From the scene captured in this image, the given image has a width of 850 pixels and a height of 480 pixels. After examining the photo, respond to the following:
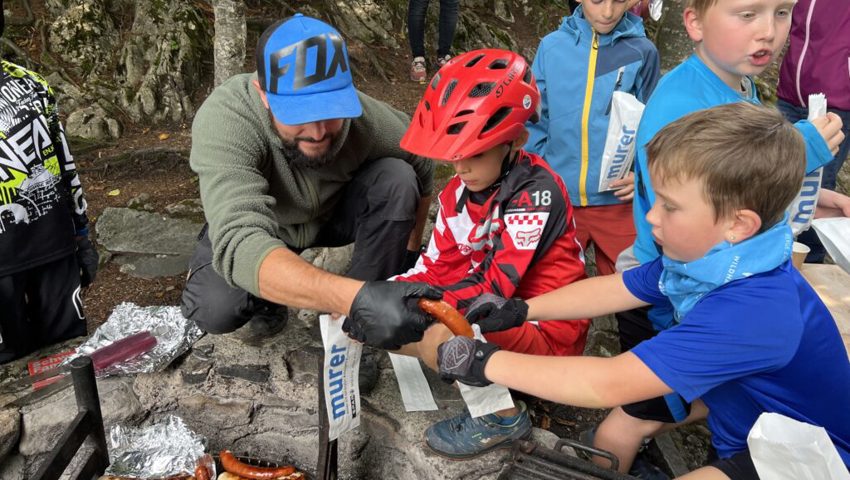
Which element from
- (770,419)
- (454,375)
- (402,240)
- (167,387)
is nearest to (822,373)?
(770,419)

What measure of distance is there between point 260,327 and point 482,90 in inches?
61.6

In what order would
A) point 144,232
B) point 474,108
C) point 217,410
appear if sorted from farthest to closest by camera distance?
point 144,232 < point 217,410 < point 474,108

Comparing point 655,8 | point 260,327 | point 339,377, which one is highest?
point 655,8

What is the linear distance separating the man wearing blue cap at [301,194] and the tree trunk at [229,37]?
8.37 ft

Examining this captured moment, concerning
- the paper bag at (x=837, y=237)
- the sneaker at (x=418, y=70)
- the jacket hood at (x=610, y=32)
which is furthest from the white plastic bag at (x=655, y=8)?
the sneaker at (x=418, y=70)

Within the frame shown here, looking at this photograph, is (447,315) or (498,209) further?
(498,209)

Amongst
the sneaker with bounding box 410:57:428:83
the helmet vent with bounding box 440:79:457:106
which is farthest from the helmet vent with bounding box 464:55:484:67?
the sneaker with bounding box 410:57:428:83

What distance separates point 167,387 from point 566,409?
191 centimetres

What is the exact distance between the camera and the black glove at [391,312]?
6.93ft

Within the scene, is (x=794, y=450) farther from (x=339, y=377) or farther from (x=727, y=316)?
(x=339, y=377)

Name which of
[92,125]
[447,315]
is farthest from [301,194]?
[92,125]

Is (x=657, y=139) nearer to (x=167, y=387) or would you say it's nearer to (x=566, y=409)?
(x=566, y=409)

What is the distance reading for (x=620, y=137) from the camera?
328 centimetres

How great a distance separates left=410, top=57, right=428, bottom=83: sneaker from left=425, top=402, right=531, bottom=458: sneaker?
5.92 metres
